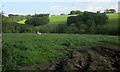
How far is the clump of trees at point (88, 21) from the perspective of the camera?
121 ft

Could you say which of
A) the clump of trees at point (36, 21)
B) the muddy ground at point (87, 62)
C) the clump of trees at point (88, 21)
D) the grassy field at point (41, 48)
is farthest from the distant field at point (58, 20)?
the muddy ground at point (87, 62)

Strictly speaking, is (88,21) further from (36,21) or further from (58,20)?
(36,21)

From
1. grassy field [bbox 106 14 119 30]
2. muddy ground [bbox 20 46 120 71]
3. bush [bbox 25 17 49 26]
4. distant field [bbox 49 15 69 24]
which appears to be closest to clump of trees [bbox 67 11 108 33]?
distant field [bbox 49 15 69 24]

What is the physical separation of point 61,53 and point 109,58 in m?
3.26

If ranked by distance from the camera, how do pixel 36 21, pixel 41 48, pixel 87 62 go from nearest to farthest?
pixel 87 62 < pixel 41 48 < pixel 36 21

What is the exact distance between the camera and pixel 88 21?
37781 millimetres

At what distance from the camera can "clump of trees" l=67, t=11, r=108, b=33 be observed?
121 feet

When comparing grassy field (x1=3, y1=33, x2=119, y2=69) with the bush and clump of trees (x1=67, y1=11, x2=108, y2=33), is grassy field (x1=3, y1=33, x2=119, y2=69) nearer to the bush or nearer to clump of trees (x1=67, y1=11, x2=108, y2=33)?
clump of trees (x1=67, y1=11, x2=108, y2=33)

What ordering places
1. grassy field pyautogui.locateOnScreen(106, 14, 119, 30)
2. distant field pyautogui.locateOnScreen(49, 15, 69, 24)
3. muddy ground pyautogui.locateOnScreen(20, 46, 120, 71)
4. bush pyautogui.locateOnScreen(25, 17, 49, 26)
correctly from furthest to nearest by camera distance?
distant field pyautogui.locateOnScreen(49, 15, 69, 24)
bush pyautogui.locateOnScreen(25, 17, 49, 26)
grassy field pyautogui.locateOnScreen(106, 14, 119, 30)
muddy ground pyautogui.locateOnScreen(20, 46, 120, 71)

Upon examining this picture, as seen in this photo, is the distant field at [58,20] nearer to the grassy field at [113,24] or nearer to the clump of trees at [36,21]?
the clump of trees at [36,21]

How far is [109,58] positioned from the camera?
1880 cm

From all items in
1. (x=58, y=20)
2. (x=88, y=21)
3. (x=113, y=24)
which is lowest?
(x=58, y=20)

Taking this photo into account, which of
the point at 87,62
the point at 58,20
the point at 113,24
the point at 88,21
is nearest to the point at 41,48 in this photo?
the point at 87,62

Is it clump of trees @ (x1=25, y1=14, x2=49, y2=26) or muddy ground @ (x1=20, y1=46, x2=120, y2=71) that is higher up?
muddy ground @ (x1=20, y1=46, x2=120, y2=71)
